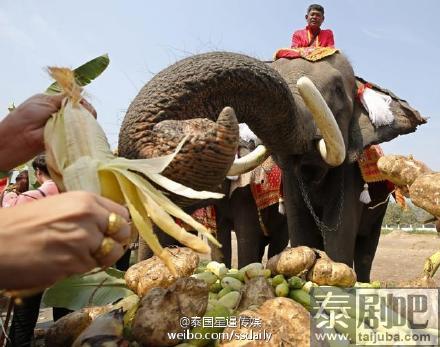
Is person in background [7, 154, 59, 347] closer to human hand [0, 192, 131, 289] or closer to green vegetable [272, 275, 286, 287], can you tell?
green vegetable [272, 275, 286, 287]

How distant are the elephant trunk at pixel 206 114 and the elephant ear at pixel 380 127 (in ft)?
2.72

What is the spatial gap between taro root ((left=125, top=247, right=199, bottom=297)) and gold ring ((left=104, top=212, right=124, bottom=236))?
1134mm

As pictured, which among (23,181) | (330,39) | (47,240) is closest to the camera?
(47,240)

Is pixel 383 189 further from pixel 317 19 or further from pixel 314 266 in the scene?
pixel 314 266

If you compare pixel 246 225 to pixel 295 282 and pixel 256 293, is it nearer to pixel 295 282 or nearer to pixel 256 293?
pixel 295 282

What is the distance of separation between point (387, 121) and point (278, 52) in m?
0.99

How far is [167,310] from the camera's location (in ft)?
5.24

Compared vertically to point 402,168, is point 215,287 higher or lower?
lower

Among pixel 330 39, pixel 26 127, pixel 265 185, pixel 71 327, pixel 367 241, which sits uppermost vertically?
pixel 330 39

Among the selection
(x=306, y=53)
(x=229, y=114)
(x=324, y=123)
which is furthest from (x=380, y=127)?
(x=229, y=114)

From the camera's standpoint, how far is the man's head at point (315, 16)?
A: 14.9 ft

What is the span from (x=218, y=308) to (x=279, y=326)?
0.31m

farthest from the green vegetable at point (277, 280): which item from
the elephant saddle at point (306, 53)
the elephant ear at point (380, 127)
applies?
the elephant saddle at point (306, 53)

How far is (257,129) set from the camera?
106 inches
